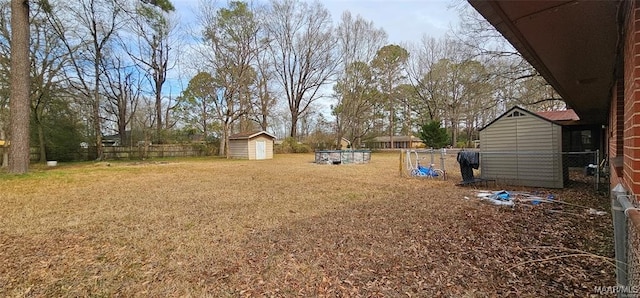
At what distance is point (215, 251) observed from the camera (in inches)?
128

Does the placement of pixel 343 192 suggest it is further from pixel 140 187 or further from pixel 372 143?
pixel 372 143

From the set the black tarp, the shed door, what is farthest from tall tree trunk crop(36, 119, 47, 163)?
the black tarp

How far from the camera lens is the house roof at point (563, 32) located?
1.61 m

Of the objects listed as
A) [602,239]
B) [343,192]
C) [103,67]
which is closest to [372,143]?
[103,67]

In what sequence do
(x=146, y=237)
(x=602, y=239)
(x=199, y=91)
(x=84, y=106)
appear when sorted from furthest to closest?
(x=199, y=91) < (x=84, y=106) < (x=146, y=237) < (x=602, y=239)

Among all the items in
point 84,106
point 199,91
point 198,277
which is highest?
point 199,91

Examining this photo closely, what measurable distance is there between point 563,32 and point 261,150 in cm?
2263

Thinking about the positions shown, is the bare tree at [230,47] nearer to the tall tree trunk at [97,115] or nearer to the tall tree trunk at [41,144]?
the tall tree trunk at [97,115]

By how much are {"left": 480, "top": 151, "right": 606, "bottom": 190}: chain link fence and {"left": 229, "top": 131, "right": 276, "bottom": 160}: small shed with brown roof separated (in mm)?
17784

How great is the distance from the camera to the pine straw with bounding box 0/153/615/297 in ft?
7.88

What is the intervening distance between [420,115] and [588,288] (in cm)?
3513

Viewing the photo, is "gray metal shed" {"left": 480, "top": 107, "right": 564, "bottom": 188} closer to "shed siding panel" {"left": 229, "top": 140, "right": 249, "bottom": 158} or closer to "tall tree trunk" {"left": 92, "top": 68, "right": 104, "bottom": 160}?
"shed siding panel" {"left": 229, "top": 140, "right": 249, "bottom": 158}

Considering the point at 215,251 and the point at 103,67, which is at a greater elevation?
the point at 103,67

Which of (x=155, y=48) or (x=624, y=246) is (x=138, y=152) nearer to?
(x=155, y=48)
